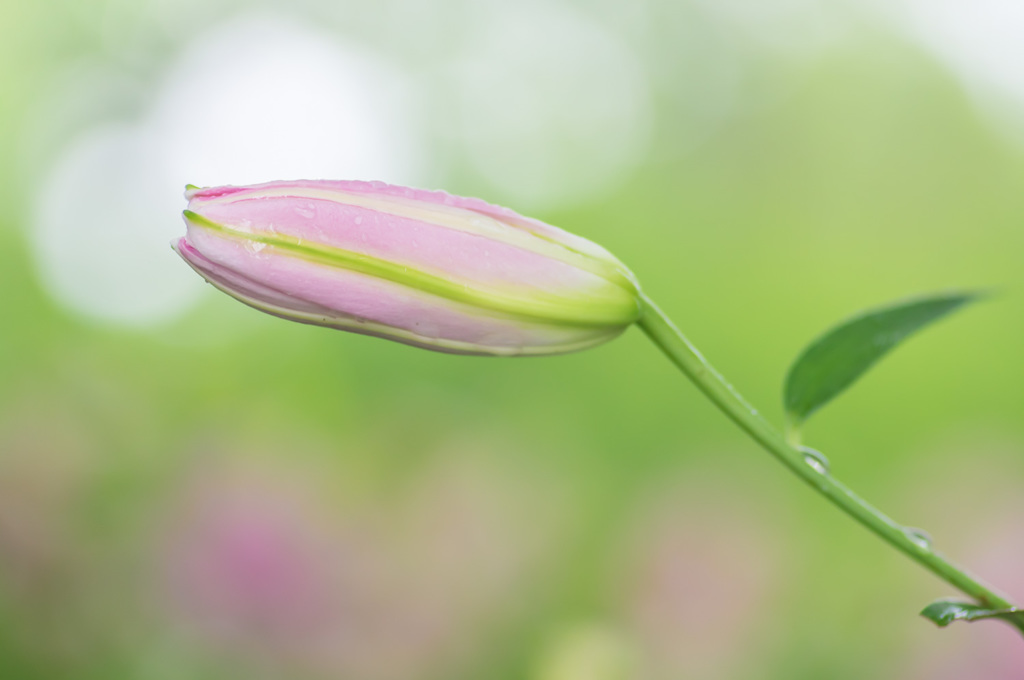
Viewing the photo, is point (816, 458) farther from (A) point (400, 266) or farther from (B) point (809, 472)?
(A) point (400, 266)

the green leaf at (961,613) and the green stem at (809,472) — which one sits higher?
the green stem at (809,472)

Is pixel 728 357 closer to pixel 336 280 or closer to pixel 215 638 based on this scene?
pixel 215 638

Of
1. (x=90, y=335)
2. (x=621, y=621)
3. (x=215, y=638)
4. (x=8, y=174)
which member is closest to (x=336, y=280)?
(x=215, y=638)

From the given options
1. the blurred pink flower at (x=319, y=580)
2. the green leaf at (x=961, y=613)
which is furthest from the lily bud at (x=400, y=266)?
the blurred pink flower at (x=319, y=580)

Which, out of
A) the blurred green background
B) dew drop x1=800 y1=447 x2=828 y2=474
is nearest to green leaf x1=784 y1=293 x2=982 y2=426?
dew drop x1=800 y1=447 x2=828 y2=474

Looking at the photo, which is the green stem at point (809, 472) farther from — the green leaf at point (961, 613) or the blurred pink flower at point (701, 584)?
the blurred pink flower at point (701, 584)

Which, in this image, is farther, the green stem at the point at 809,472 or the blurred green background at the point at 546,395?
the blurred green background at the point at 546,395
